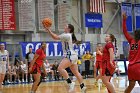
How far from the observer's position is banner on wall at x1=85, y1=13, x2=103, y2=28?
2772 cm

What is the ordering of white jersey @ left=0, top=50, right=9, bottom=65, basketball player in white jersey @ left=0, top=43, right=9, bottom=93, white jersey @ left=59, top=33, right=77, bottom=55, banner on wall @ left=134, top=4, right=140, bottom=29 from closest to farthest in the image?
white jersey @ left=59, top=33, right=77, bottom=55 < basketball player in white jersey @ left=0, top=43, right=9, bottom=93 < white jersey @ left=0, top=50, right=9, bottom=65 < banner on wall @ left=134, top=4, right=140, bottom=29

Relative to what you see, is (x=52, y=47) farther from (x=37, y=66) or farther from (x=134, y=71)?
(x=134, y=71)

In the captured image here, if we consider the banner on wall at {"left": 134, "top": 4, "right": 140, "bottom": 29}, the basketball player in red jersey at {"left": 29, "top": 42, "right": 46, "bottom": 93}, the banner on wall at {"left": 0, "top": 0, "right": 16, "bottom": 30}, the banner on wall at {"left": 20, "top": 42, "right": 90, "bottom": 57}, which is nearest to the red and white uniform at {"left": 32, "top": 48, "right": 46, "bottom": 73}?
the basketball player in red jersey at {"left": 29, "top": 42, "right": 46, "bottom": 93}

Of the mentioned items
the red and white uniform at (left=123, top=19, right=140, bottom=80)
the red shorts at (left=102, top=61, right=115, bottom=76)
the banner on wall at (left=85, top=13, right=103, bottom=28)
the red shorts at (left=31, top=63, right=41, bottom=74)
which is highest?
the banner on wall at (left=85, top=13, right=103, bottom=28)

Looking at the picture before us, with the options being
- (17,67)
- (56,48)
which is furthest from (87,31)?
(17,67)

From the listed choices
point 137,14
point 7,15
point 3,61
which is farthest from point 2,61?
point 137,14

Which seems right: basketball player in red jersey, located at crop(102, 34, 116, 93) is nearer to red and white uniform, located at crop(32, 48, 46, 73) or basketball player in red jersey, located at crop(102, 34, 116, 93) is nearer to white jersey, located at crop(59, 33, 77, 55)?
white jersey, located at crop(59, 33, 77, 55)

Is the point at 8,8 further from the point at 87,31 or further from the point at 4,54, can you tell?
the point at 4,54

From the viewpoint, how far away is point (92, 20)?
91.3ft

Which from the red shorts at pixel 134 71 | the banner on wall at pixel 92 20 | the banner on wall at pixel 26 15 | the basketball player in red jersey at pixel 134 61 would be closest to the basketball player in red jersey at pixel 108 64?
the basketball player in red jersey at pixel 134 61

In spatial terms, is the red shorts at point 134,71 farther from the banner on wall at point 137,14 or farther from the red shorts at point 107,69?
the banner on wall at point 137,14

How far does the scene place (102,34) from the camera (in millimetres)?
28484

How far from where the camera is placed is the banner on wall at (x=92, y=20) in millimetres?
27720

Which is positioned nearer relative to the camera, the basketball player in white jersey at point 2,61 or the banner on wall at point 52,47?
the basketball player in white jersey at point 2,61
